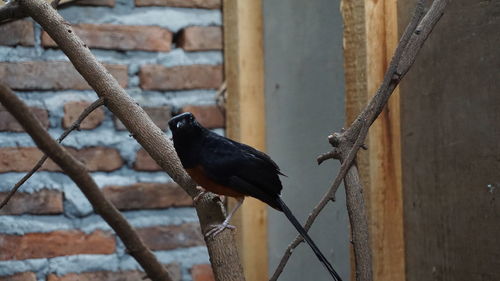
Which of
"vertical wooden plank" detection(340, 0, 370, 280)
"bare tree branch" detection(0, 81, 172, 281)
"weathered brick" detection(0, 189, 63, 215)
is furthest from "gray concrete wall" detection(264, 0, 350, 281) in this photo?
"bare tree branch" detection(0, 81, 172, 281)

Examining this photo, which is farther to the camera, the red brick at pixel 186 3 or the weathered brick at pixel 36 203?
the red brick at pixel 186 3

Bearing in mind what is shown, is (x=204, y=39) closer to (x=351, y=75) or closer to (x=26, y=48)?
(x=26, y=48)

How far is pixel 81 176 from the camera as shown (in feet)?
1.51

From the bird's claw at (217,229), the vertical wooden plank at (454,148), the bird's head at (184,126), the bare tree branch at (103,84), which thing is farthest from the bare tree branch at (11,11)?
the vertical wooden plank at (454,148)

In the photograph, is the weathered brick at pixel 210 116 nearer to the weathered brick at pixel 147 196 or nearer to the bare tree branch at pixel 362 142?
the weathered brick at pixel 147 196

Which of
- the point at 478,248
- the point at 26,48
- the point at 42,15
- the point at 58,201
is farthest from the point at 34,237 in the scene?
the point at 478,248

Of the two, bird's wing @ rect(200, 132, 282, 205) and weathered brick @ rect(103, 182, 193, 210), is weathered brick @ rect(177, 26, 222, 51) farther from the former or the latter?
bird's wing @ rect(200, 132, 282, 205)

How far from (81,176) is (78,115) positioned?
1.28 metres

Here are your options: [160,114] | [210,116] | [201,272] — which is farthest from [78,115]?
[201,272]

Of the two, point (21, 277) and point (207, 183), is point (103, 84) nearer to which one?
point (207, 183)

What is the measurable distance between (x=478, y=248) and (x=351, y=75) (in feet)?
1.25

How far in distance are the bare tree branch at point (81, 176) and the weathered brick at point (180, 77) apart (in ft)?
4.33

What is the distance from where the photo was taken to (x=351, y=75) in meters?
1.41

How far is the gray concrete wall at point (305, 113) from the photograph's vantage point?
5.15ft
